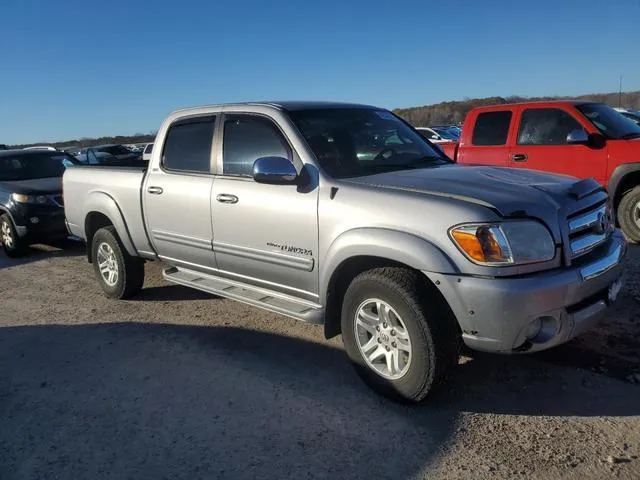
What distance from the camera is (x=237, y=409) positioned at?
3553mm

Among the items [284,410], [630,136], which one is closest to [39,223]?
[284,410]

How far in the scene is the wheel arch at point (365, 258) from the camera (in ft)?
10.4

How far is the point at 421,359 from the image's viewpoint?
3266 millimetres

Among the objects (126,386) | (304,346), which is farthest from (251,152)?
(126,386)

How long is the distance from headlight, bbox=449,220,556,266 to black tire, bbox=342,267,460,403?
1.22 feet

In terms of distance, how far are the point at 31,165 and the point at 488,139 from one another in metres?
7.71

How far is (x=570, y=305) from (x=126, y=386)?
2.96m

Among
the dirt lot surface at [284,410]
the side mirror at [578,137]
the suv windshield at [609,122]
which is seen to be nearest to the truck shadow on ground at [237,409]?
the dirt lot surface at [284,410]

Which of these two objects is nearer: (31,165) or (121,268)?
(121,268)

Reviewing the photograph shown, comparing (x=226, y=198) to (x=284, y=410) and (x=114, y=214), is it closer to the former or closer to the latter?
(x=284, y=410)

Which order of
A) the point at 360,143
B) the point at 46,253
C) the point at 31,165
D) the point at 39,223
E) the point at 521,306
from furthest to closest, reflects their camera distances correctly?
the point at 31,165
the point at 46,253
the point at 39,223
the point at 360,143
the point at 521,306

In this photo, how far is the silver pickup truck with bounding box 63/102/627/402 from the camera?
3074 millimetres

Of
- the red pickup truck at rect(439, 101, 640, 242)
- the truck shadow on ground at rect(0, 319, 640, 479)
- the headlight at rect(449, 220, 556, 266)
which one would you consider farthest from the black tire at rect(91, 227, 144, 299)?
the red pickup truck at rect(439, 101, 640, 242)

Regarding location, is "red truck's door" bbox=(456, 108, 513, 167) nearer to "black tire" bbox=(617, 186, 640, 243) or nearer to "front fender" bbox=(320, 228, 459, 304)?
"black tire" bbox=(617, 186, 640, 243)
